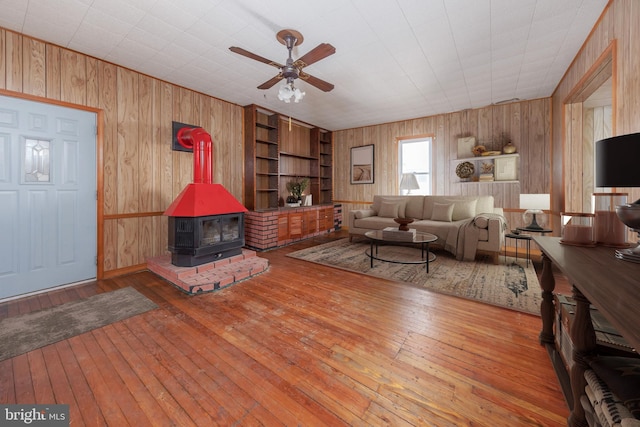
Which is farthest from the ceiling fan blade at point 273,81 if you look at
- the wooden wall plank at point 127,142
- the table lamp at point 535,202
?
the table lamp at point 535,202

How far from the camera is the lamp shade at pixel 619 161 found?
1.09 m

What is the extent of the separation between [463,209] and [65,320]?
516 centimetres

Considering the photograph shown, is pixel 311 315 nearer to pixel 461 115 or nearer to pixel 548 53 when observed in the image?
pixel 548 53

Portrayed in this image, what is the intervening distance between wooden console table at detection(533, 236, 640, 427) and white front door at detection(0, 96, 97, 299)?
14.0 feet

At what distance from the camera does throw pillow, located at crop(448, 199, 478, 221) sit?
4.42 m

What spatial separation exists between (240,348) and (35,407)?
981 millimetres

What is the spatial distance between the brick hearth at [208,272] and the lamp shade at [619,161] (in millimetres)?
3028

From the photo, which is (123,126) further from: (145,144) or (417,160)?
(417,160)

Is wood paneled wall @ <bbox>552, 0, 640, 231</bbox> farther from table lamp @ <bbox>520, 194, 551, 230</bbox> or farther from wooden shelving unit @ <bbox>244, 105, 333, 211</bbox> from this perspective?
wooden shelving unit @ <bbox>244, 105, 333, 211</bbox>

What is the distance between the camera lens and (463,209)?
4465mm

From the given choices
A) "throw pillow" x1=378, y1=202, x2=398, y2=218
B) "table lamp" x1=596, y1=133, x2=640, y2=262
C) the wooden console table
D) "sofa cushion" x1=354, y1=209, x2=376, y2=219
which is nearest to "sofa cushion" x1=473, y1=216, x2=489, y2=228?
"throw pillow" x1=378, y1=202, x2=398, y2=218

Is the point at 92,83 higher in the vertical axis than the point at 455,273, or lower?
higher

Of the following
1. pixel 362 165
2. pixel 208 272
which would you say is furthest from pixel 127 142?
pixel 362 165

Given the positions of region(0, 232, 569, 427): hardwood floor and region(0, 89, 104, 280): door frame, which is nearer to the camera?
region(0, 232, 569, 427): hardwood floor
